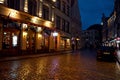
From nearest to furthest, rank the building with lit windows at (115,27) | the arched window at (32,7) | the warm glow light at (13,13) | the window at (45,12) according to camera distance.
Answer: the warm glow light at (13,13) → the arched window at (32,7) → the window at (45,12) → the building with lit windows at (115,27)

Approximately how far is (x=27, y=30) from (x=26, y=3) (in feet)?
11.8

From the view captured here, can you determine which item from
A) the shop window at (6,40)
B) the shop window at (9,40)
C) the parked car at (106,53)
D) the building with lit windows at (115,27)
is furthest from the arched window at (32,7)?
the building with lit windows at (115,27)

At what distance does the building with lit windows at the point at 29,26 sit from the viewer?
79.3 feet

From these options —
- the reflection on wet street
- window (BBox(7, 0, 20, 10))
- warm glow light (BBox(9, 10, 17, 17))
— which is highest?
window (BBox(7, 0, 20, 10))

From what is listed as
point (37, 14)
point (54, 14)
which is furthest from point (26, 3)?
point (54, 14)

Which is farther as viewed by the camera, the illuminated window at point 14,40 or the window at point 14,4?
the illuminated window at point 14,40

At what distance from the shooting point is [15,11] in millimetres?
25578

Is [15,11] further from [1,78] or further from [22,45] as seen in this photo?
[1,78]

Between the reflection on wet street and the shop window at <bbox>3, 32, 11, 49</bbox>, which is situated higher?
the shop window at <bbox>3, 32, 11, 49</bbox>

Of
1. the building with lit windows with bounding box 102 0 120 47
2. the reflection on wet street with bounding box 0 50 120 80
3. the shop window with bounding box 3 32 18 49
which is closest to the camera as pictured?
the reflection on wet street with bounding box 0 50 120 80

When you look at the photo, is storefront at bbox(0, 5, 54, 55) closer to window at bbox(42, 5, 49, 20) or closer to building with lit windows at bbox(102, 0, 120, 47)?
window at bbox(42, 5, 49, 20)

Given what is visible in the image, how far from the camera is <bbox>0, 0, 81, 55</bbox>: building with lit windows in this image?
2417 cm

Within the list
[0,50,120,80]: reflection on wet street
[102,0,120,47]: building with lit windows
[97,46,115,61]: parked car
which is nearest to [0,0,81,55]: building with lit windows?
[0,50,120,80]: reflection on wet street

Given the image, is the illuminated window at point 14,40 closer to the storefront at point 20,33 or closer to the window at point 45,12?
the storefront at point 20,33
